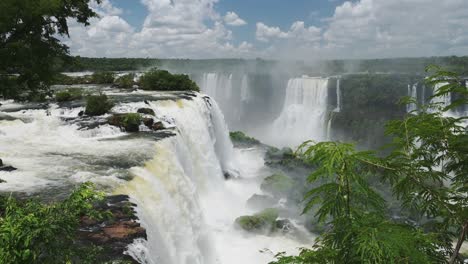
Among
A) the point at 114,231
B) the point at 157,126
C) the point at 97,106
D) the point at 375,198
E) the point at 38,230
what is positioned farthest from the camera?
the point at 97,106

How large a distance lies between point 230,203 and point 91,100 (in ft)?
25.1

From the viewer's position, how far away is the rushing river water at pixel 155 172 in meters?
8.44

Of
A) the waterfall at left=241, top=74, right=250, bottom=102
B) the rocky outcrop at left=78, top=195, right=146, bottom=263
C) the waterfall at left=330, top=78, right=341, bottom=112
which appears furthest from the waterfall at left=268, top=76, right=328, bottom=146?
the rocky outcrop at left=78, top=195, right=146, bottom=263

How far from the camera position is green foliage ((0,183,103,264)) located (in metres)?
3.04

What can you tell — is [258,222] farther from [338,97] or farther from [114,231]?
[338,97]

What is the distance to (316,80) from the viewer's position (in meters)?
39.6

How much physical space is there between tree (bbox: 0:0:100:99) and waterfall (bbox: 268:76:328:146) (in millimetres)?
31147

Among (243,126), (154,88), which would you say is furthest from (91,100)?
(243,126)

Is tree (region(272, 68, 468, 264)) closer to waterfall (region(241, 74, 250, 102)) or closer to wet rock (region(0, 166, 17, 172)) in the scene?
wet rock (region(0, 166, 17, 172))

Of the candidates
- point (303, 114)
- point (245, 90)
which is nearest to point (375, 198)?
point (303, 114)

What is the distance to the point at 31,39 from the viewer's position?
8.14m

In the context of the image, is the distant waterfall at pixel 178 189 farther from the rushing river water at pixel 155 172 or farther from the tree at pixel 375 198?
the tree at pixel 375 198

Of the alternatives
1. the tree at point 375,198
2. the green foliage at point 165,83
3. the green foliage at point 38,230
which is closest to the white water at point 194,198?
the tree at point 375,198

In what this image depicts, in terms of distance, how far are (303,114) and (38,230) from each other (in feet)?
128
